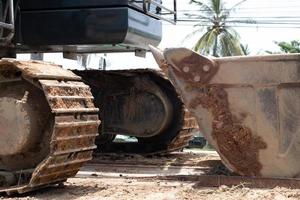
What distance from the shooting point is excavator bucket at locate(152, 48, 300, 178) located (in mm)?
5090

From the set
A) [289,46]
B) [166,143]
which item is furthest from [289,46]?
[166,143]

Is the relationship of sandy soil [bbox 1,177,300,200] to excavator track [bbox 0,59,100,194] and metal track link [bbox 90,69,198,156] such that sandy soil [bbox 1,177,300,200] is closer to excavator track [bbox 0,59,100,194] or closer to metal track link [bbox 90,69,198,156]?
excavator track [bbox 0,59,100,194]

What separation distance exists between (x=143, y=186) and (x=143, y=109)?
2925mm

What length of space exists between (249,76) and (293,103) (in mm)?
395

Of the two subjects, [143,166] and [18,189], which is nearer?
[18,189]

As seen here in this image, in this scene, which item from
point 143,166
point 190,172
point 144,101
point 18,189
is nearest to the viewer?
point 18,189

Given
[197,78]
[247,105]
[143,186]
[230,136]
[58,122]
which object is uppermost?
[197,78]

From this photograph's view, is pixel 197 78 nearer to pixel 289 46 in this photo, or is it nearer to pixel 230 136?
pixel 230 136

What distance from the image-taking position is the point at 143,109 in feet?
27.1

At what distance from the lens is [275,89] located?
5121 millimetres

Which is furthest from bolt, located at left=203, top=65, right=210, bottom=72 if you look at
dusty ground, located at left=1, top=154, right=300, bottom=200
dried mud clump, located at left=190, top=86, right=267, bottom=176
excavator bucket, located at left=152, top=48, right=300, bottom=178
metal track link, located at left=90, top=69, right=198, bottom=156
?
metal track link, located at left=90, top=69, right=198, bottom=156

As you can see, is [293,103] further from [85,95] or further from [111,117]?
[111,117]

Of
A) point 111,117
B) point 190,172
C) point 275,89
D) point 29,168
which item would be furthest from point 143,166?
point 275,89

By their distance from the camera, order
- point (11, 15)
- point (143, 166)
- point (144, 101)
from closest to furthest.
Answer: point (11, 15), point (143, 166), point (144, 101)
